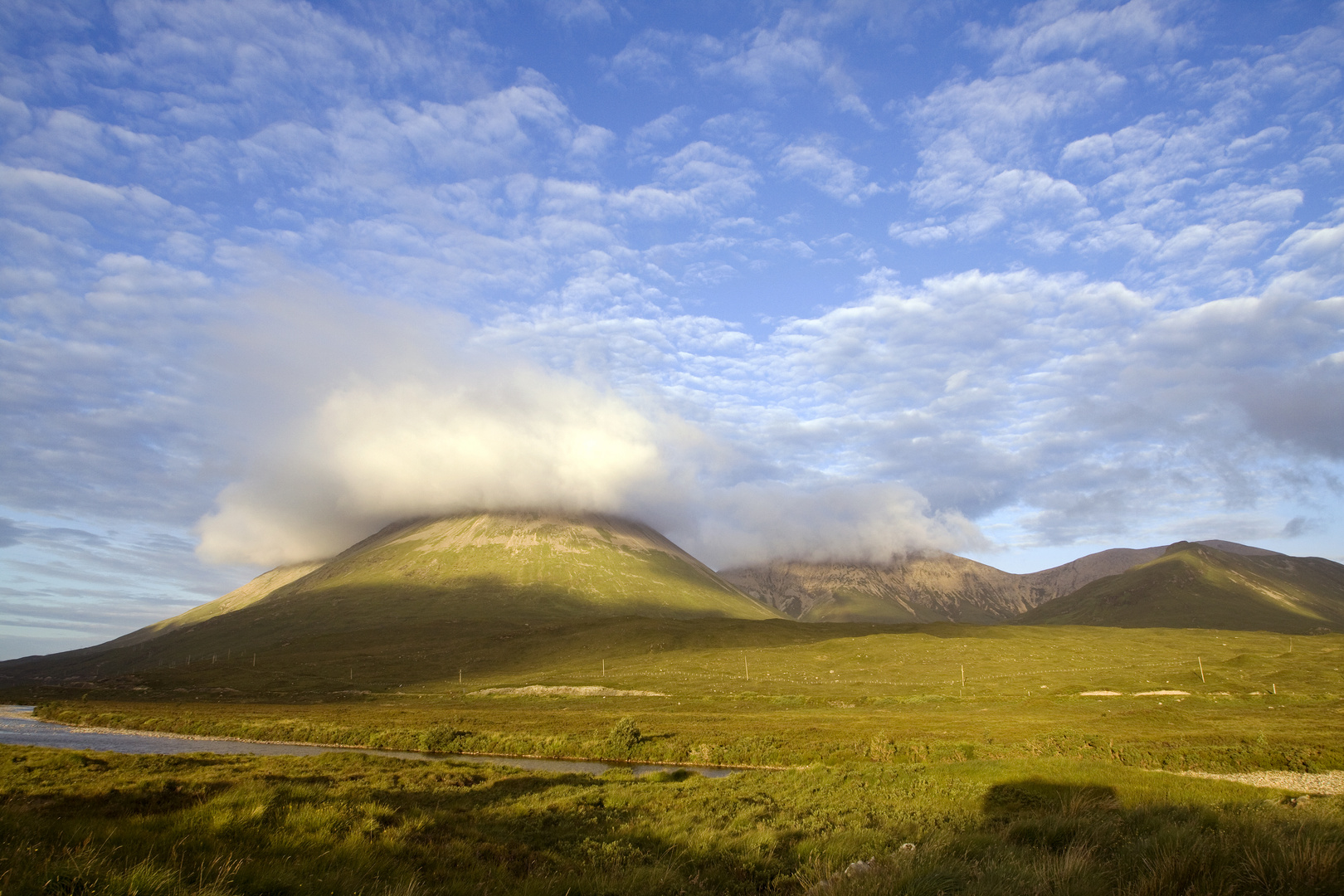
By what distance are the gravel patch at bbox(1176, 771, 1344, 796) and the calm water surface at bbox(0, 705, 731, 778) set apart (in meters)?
22.2

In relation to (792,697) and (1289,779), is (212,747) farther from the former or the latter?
(1289,779)

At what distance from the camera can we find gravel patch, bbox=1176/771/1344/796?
2678 cm

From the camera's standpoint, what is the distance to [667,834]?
17.6 meters

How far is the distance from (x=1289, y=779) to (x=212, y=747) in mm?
62262

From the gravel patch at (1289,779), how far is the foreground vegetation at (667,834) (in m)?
4.88

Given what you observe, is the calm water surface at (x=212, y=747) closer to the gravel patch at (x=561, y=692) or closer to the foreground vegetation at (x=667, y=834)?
the foreground vegetation at (x=667, y=834)

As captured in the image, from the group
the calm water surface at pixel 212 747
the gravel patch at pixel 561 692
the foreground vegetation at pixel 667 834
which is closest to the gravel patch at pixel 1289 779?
the foreground vegetation at pixel 667 834

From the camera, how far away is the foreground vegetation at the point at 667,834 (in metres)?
9.23

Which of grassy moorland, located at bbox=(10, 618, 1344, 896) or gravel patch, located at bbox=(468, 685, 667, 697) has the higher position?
grassy moorland, located at bbox=(10, 618, 1344, 896)

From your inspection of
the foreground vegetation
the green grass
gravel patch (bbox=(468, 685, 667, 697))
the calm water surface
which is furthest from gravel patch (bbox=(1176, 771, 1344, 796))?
gravel patch (bbox=(468, 685, 667, 697))

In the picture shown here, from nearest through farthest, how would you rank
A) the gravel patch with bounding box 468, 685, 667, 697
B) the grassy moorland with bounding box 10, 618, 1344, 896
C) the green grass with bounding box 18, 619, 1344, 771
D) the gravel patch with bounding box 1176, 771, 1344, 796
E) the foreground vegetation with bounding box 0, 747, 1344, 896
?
the foreground vegetation with bounding box 0, 747, 1344, 896, the grassy moorland with bounding box 10, 618, 1344, 896, the gravel patch with bounding box 1176, 771, 1344, 796, the green grass with bounding box 18, 619, 1344, 771, the gravel patch with bounding box 468, 685, 667, 697

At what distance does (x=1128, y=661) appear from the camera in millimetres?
115750

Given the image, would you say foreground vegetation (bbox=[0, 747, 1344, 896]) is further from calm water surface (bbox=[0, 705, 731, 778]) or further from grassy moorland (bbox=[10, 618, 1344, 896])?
calm water surface (bbox=[0, 705, 731, 778])

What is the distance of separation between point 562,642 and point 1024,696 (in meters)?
109
